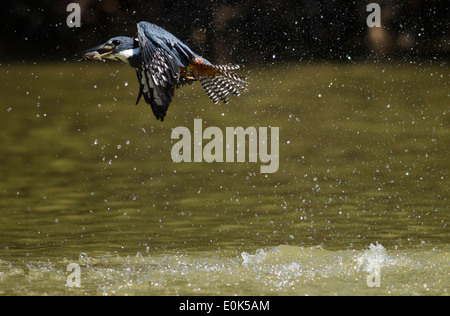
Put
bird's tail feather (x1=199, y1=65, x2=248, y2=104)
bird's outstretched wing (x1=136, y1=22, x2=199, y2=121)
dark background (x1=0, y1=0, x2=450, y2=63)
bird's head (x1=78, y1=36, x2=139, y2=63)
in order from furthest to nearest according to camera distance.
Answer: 1. dark background (x1=0, y1=0, x2=450, y2=63)
2. bird's tail feather (x1=199, y1=65, x2=248, y2=104)
3. bird's head (x1=78, y1=36, x2=139, y2=63)
4. bird's outstretched wing (x1=136, y1=22, x2=199, y2=121)

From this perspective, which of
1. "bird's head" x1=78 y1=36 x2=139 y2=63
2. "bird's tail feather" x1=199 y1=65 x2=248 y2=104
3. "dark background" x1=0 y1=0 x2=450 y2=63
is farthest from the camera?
"dark background" x1=0 y1=0 x2=450 y2=63

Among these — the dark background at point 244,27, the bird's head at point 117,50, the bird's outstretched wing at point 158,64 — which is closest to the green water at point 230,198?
the bird's outstretched wing at point 158,64

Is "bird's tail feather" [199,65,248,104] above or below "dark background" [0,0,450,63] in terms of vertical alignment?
below

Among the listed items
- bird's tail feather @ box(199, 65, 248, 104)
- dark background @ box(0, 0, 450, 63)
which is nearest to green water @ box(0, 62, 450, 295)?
bird's tail feather @ box(199, 65, 248, 104)

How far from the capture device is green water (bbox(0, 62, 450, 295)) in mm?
5039

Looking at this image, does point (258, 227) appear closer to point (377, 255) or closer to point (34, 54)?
point (377, 255)

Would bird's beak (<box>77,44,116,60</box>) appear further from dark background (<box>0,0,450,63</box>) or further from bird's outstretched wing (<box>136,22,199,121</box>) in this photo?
dark background (<box>0,0,450,63</box>)

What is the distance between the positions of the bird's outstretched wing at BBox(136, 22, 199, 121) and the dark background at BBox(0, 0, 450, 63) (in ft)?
38.0

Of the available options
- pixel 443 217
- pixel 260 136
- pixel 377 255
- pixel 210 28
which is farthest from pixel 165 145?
pixel 210 28

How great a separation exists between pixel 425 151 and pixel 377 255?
325 centimetres

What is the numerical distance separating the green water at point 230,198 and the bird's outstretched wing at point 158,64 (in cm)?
100

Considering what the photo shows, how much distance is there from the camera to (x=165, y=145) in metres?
9.06

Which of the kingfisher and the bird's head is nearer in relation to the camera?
the kingfisher

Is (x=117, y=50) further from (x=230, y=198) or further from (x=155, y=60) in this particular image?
(x=230, y=198)
